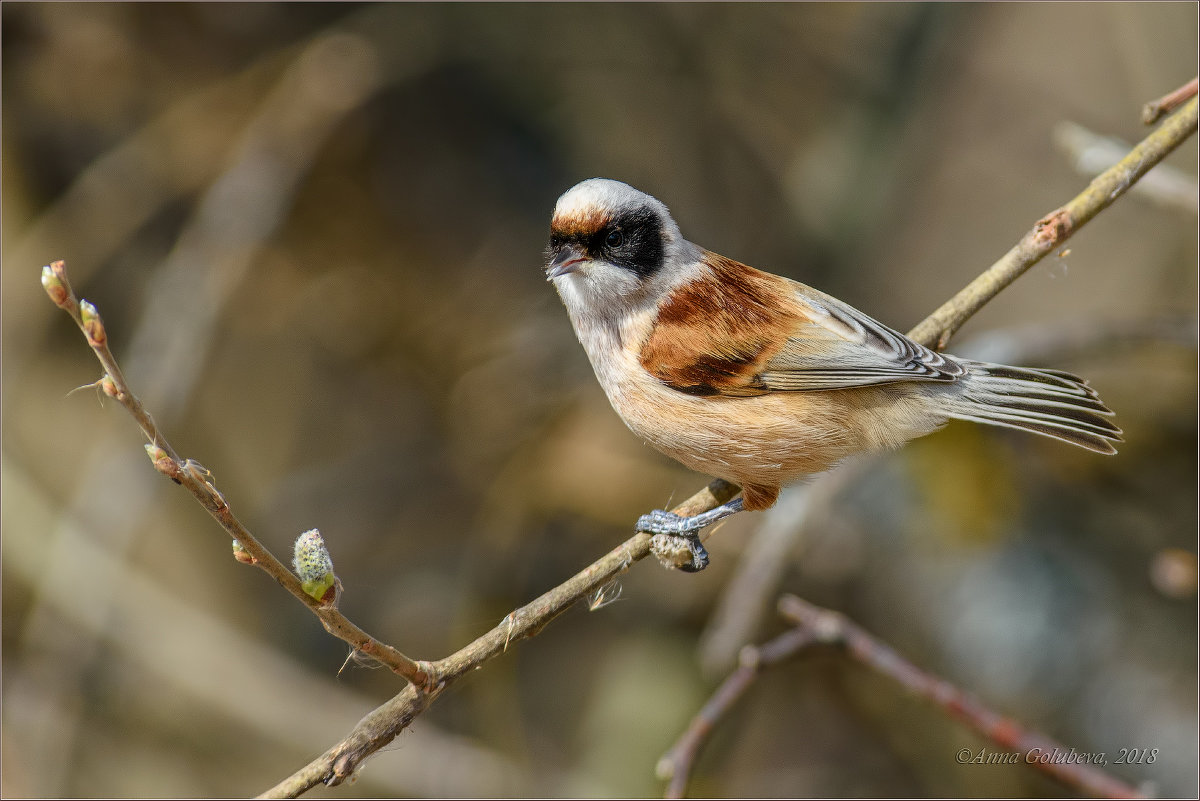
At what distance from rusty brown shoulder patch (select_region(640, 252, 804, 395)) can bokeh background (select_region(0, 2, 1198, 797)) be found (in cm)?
163

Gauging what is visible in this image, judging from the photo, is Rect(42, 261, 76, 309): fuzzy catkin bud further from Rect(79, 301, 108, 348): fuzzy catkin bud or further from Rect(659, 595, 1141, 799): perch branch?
Rect(659, 595, 1141, 799): perch branch

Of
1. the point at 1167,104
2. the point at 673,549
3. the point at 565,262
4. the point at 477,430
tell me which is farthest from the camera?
the point at 477,430

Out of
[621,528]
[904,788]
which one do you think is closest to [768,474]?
[621,528]

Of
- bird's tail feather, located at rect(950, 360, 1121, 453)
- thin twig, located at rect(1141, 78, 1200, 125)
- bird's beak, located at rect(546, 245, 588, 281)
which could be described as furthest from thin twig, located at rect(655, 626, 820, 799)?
thin twig, located at rect(1141, 78, 1200, 125)

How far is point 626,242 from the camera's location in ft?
10.4

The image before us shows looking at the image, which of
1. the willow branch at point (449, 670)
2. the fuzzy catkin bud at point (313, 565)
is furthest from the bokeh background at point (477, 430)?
the fuzzy catkin bud at point (313, 565)

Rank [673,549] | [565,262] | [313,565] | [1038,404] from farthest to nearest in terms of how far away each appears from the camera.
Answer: [1038,404]
[565,262]
[673,549]
[313,565]

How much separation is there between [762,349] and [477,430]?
2.67m

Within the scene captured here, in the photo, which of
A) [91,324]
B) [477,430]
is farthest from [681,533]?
[477,430]

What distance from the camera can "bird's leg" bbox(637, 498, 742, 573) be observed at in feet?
8.49

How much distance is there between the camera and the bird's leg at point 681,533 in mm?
2588

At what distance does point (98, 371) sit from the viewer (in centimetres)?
562

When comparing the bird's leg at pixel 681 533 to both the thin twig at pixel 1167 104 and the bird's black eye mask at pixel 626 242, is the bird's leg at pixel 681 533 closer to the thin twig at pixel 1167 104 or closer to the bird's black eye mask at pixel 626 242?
the bird's black eye mask at pixel 626 242

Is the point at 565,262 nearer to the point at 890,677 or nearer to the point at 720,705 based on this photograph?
the point at 720,705
